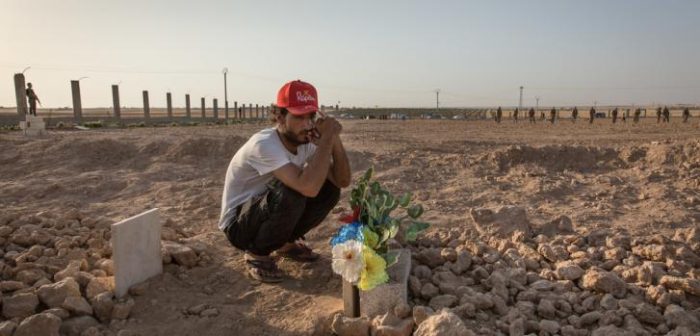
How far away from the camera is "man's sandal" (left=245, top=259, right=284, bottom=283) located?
119 inches

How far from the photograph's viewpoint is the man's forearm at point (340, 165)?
296 centimetres

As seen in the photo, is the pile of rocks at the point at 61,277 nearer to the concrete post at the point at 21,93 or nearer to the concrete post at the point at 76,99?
the concrete post at the point at 21,93

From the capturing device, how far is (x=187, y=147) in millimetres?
8805

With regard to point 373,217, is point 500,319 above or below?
below

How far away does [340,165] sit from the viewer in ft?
9.79

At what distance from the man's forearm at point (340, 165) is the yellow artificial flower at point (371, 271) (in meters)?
0.77

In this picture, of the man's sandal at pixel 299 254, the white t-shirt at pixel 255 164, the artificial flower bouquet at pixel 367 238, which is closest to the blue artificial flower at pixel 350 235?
the artificial flower bouquet at pixel 367 238

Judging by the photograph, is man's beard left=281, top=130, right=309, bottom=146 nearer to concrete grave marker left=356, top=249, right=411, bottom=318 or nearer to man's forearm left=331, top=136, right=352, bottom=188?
Answer: man's forearm left=331, top=136, right=352, bottom=188

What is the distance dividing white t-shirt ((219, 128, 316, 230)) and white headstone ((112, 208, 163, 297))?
41cm

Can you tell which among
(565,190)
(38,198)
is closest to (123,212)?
(38,198)

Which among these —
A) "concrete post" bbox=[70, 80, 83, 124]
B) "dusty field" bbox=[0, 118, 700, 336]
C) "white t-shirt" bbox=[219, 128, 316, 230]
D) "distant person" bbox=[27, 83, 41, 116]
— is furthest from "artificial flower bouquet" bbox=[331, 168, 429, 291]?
"concrete post" bbox=[70, 80, 83, 124]

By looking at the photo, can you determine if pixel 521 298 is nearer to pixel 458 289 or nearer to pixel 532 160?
pixel 458 289

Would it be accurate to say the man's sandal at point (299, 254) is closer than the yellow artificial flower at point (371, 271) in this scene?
No

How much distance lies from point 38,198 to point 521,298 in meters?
5.79
